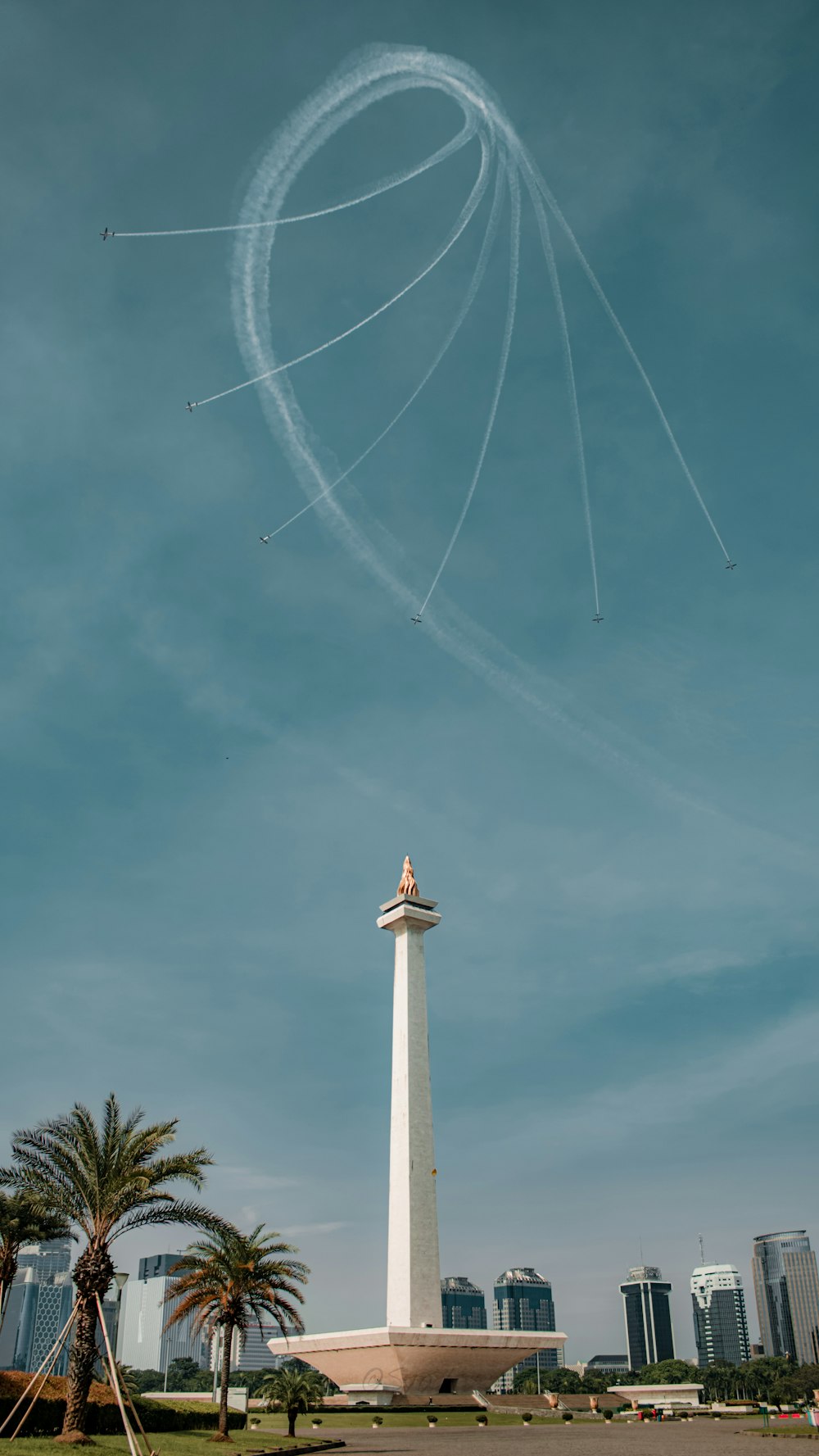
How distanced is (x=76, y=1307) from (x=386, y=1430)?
23.3 m

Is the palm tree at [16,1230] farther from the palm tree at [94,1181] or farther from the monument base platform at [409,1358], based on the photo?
the monument base platform at [409,1358]

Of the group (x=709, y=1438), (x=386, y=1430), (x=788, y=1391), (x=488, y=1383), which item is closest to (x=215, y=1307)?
(x=386, y=1430)

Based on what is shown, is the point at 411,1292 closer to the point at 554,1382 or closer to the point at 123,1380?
the point at 123,1380

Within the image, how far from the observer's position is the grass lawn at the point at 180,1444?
27.3 metres

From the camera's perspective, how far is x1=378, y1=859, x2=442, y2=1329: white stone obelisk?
66750 millimetres

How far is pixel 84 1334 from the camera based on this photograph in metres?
30.8

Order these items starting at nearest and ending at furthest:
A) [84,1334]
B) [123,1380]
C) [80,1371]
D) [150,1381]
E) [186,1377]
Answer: [80,1371], [84,1334], [123,1380], [186,1377], [150,1381]

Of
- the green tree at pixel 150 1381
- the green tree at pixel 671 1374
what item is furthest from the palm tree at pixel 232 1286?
the green tree at pixel 150 1381

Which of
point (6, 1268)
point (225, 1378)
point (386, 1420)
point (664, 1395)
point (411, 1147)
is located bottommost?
point (664, 1395)

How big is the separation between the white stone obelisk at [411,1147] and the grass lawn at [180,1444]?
23571 mm

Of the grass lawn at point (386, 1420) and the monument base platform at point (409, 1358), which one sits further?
the monument base platform at point (409, 1358)

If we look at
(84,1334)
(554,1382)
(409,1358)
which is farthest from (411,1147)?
(554,1382)

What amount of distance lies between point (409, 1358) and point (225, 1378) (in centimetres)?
2541

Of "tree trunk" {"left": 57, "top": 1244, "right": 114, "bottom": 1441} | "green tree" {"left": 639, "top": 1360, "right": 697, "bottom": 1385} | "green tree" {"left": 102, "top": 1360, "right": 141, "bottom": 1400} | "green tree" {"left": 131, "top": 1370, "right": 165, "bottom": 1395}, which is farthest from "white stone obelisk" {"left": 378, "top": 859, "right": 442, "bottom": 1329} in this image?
"green tree" {"left": 131, "top": 1370, "right": 165, "bottom": 1395}
